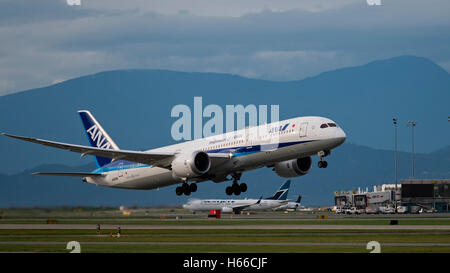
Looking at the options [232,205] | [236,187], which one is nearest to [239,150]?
[236,187]

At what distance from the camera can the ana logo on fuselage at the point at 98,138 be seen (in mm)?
85438

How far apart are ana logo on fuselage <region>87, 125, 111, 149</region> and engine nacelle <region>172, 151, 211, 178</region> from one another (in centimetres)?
2000

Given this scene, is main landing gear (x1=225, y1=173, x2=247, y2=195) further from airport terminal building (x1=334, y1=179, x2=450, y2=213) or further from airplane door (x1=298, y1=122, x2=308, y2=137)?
airport terminal building (x1=334, y1=179, x2=450, y2=213)

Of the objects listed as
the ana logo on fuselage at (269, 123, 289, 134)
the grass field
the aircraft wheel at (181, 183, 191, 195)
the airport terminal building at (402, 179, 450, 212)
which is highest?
the ana logo on fuselage at (269, 123, 289, 134)

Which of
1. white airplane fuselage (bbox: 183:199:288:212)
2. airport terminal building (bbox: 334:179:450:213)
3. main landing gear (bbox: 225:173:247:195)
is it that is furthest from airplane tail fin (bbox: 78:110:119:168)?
airport terminal building (bbox: 334:179:450:213)

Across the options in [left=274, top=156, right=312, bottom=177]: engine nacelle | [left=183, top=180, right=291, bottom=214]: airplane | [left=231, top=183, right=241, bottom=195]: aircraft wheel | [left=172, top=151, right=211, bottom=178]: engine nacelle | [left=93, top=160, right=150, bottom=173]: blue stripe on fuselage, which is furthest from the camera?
[left=183, top=180, right=291, bottom=214]: airplane

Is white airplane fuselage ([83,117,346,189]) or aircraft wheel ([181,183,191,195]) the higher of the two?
white airplane fuselage ([83,117,346,189])

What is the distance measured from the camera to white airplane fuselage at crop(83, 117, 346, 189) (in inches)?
2367

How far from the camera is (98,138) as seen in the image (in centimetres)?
8675

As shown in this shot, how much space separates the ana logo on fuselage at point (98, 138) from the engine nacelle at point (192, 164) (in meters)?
20.0

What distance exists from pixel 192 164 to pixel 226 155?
11.1 feet

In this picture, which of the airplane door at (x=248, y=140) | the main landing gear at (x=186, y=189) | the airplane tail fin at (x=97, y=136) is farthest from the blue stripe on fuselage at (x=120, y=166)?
the airplane door at (x=248, y=140)

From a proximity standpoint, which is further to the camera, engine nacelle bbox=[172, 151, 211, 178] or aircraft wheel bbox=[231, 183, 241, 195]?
aircraft wheel bbox=[231, 183, 241, 195]
